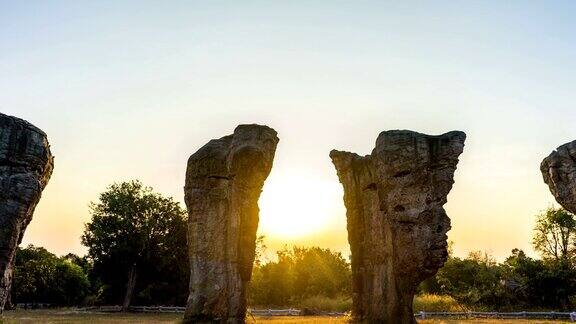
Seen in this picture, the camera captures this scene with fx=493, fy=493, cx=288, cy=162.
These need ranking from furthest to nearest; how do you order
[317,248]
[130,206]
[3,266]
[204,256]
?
[317,248], [130,206], [204,256], [3,266]

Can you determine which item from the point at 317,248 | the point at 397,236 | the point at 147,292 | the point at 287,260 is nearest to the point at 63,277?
the point at 147,292

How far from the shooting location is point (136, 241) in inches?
1955

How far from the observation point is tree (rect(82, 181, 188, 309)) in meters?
49.9

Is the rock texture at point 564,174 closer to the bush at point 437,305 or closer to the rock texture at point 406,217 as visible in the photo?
the rock texture at point 406,217

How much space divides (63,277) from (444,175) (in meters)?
53.5

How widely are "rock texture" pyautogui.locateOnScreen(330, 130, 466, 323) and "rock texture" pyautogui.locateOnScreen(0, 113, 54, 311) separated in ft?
44.5

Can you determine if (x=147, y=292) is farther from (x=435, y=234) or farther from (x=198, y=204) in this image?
(x=435, y=234)

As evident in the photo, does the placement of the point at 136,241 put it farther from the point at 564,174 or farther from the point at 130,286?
the point at 564,174

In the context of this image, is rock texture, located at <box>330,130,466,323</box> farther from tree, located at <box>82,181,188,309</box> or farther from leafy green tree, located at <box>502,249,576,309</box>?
tree, located at <box>82,181,188,309</box>

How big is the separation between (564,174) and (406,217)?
7709 mm

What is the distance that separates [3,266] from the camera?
1650 centimetres

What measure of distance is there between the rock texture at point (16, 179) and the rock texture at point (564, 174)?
69.7 feet

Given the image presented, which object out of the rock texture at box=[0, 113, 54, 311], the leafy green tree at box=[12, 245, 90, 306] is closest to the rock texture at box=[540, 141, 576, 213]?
the rock texture at box=[0, 113, 54, 311]

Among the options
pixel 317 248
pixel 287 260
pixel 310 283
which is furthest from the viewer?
pixel 317 248
